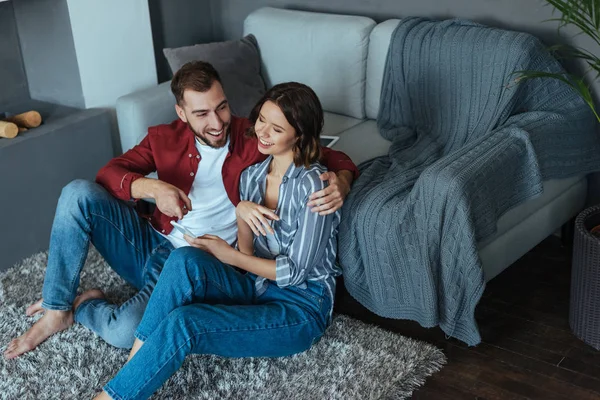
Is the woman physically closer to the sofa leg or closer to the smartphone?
the smartphone

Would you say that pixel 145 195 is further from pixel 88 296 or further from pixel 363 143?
pixel 363 143

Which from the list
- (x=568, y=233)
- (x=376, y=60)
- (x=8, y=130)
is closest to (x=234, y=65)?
(x=376, y=60)

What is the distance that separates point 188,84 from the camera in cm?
219

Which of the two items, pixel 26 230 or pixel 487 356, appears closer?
pixel 487 356

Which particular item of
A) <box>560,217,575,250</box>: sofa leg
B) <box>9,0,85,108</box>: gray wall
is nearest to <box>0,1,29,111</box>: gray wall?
<box>9,0,85,108</box>: gray wall

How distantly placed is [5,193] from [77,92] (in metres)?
0.57

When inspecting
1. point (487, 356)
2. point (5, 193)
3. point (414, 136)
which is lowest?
point (487, 356)

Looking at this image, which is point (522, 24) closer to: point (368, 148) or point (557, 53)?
point (557, 53)

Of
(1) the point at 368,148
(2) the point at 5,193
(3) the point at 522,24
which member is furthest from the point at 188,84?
(3) the point at 522,24

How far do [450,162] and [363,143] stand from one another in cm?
65

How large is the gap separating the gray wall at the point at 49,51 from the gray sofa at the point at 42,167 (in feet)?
0.38

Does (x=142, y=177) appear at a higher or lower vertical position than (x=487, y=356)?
higher

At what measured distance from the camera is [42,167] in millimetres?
2949

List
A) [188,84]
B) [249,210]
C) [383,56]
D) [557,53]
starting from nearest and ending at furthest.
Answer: [249,210] < [188,84] < [557,53] < [383,56]
